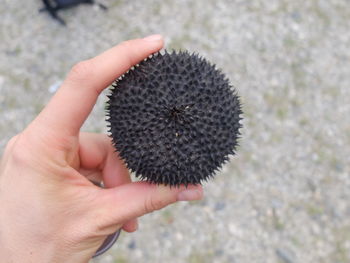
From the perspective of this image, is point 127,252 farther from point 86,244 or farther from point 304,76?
point 304,76

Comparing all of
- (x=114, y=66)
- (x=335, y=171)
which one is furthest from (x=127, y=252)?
(x=335, y=171)

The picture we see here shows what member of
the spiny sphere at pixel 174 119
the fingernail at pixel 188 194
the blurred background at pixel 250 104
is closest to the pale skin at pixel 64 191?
the fingernail at pixel 188 194

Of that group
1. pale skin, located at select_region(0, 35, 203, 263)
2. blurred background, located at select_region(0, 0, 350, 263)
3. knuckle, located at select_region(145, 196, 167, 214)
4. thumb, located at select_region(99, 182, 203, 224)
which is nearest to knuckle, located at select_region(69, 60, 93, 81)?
pale skin, located at select_region(0, 35, 203, 263)

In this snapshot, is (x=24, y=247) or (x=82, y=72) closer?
(x=24, y=247)

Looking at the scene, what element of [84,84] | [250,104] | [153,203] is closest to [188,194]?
[153,203]

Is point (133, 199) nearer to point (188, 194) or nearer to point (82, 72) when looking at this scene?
point (188, 194)

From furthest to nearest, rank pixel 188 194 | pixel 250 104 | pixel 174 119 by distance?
pixel 250 104
pixel 188 194
pixel 174 119

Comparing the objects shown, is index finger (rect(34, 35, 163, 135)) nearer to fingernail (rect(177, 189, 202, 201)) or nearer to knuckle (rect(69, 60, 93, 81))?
knuckle (rect(69, 60, 93, 81))
